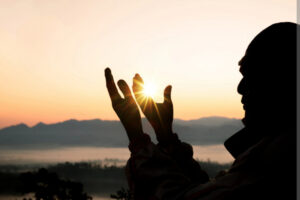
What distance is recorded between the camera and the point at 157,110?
2.20 m

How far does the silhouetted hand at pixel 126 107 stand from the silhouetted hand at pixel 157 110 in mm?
145

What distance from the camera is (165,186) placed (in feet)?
5.50

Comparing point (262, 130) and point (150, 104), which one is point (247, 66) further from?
point (150, 104)

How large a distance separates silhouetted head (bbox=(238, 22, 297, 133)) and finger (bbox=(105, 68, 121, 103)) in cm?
73

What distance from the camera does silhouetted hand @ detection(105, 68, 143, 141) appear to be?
6.02ft

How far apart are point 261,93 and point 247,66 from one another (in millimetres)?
182

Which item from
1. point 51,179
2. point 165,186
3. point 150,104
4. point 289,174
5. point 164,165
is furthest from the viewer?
point 51,179

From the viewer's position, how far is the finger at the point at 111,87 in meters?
1.88

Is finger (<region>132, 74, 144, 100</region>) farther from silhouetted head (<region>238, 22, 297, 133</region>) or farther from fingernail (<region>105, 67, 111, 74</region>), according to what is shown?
silhouetted head (<region>238, 22, 297, 133</region>)

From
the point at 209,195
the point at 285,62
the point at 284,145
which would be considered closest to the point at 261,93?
the point at 285,62

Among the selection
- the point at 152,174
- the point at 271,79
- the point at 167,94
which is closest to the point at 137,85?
the point at 167,94

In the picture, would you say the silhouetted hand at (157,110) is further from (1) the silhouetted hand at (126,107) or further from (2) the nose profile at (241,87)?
(2) the nose profile at (241,87)

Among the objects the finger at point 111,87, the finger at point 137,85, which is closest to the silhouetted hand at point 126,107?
the finger at point 111,87

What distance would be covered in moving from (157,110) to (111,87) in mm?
445
